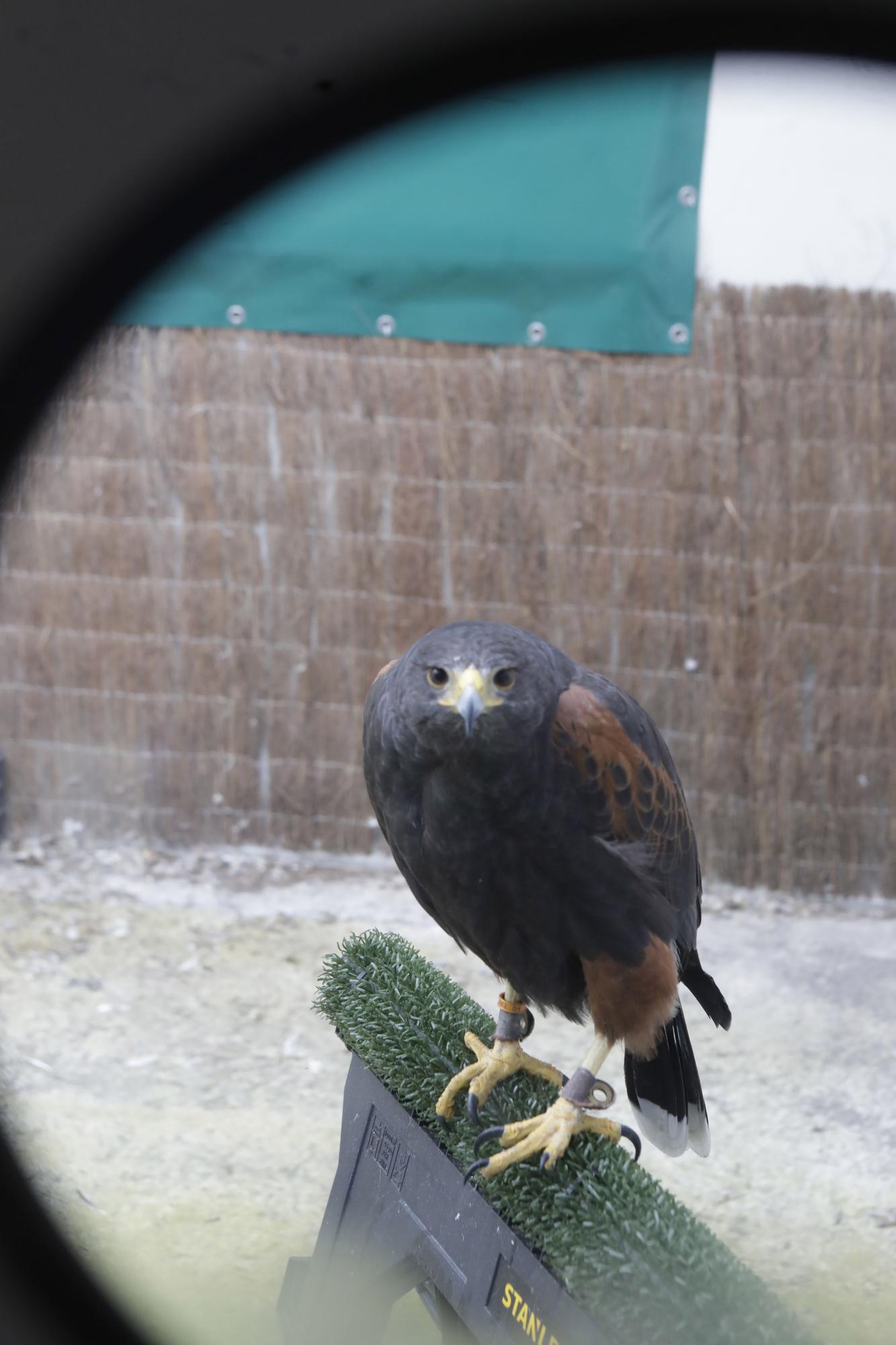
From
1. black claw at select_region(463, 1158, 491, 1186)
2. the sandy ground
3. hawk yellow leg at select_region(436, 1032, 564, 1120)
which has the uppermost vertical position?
hawk yellow leg at select_region(436, 1032, 564, 1120)

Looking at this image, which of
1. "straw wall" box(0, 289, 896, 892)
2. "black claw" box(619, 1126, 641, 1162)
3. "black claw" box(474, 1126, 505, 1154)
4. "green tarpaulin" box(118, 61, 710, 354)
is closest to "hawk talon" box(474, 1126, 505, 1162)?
"black claw" box(474, 1126, 505, 1154)

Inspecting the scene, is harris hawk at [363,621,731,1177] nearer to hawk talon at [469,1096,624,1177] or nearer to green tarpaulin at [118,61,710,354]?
hawk talon at [469,1096,624,1177]

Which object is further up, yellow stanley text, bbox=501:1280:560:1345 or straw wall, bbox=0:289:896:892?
straw wall, bbox=0:289:896:892

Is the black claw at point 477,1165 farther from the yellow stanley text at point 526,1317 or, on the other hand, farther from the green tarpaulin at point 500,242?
the green tarpaulin at point 500,242

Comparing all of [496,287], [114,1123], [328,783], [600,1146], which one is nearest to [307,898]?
[328,783]

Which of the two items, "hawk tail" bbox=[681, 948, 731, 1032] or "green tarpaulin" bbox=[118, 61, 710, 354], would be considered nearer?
"hawk tail" bbox=[681, 948, 731, 1032]

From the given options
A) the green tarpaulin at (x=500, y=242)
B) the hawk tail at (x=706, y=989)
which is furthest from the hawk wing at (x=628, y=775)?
the green tarpaulin at (x=500, y=242)

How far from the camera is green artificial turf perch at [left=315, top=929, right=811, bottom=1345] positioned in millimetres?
1386

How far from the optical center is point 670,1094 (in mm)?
1895

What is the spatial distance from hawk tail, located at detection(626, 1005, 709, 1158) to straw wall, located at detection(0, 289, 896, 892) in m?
2.02

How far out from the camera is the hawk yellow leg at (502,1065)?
1782 millimetres

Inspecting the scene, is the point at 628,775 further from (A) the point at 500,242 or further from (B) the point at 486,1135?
(A) the point at 500,242

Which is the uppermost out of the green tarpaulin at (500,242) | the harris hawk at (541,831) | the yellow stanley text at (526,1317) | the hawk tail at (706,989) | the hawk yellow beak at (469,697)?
the green tarpaulin at (500,242)

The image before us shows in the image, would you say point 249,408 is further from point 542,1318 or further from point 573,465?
point 542,1318
